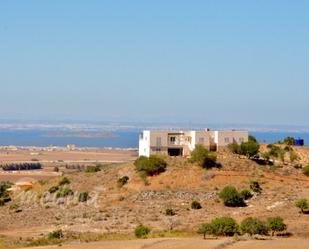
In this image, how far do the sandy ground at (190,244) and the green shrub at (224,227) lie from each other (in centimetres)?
383

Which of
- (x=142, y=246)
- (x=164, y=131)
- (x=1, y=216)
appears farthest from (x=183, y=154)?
(x=142, y=246)

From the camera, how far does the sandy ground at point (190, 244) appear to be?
36406 millimetres

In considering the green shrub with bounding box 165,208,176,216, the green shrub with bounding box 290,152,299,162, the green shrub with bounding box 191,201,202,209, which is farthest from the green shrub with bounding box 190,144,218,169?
the green shrub with bounding box 165,208,176,216

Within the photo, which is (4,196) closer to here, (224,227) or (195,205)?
(195,205)

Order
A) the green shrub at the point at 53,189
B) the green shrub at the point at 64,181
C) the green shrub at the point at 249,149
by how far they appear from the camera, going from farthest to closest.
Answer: the green shrub at the point at 64,181 < the green shrub at the point at 249,149 < the green shrub at the point at 53,189

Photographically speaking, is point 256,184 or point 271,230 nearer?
point 271,230

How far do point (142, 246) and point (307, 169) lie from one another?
115 feet

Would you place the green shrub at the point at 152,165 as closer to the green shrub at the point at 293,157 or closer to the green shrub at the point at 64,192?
the green shrub at the point at 64,192

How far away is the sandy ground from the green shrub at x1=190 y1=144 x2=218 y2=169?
1142 inches

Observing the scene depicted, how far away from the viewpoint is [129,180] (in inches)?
2731

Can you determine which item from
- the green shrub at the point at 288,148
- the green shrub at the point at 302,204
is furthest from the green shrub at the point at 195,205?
the green shrub at the point at 288,148

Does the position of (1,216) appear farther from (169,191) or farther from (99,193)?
(169,191)

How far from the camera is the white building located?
249ft

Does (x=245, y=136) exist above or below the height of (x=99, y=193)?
above
